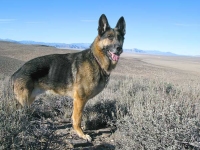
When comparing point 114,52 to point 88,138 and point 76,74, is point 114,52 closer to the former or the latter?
point 76,74

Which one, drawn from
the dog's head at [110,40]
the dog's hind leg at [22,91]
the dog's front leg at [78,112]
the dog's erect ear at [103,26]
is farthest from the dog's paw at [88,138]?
the dog's erect ear at [103,26]

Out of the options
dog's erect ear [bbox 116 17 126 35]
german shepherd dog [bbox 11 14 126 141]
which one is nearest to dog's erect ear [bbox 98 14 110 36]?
german shepherd dog [bbox 11 14 126 141]

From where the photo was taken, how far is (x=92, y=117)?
6504 mm

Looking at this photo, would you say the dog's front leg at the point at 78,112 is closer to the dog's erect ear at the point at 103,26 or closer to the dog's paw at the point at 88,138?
the dog's paw at the point at 88,138

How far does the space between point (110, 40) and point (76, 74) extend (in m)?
1.06

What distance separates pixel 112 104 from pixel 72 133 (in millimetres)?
1669

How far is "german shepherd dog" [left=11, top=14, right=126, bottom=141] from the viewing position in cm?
582

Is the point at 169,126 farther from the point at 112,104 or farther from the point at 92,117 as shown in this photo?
the point at 112,104

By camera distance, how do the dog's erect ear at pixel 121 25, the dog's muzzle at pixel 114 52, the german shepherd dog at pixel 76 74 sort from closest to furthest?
the german shepherd dog at pixel 76 74
the dog's muzzle at pixel 114 52
the dog's erect ear at pixel 121 25

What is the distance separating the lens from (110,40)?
609 cm

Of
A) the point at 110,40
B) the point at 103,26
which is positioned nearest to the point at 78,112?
the point at 110,40

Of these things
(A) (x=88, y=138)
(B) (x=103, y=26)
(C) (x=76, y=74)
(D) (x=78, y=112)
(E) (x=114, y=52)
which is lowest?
(A) (x=88, y=138)

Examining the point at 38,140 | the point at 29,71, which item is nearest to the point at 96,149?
the point at 38,140

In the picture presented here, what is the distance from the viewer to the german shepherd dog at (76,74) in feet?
19.1
